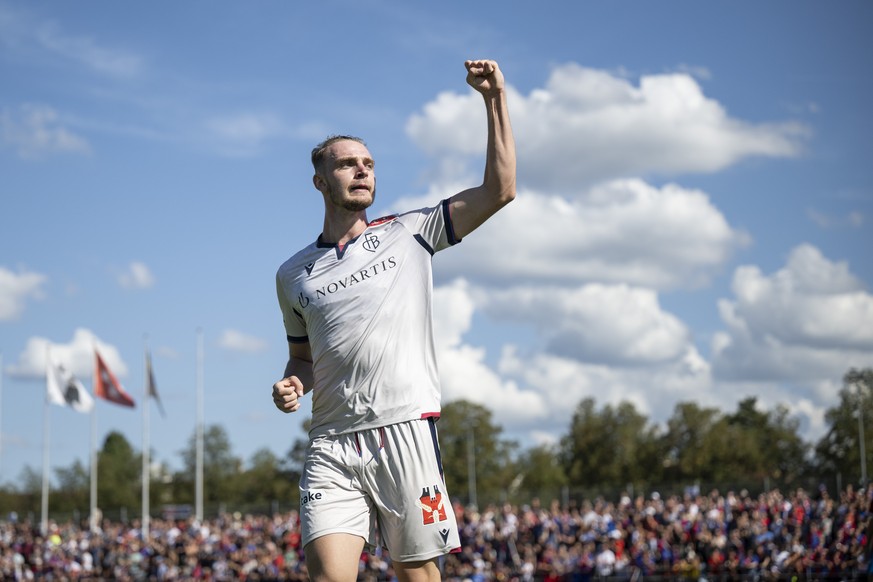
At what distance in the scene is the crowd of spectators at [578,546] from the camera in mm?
25125

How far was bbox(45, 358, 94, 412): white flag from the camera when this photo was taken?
5162 cm

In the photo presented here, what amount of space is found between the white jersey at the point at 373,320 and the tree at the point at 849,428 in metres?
37.7

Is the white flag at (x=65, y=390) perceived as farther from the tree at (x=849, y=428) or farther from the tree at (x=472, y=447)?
the tree at (x=472, y=447)

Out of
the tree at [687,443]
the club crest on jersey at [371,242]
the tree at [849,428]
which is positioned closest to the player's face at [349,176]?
the club crest on jersey at [371,242]

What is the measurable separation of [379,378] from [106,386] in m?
48.6

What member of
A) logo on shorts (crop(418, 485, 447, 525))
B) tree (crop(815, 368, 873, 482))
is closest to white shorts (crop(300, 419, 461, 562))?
logo on shorts (crop(418, 485, 447, 525))

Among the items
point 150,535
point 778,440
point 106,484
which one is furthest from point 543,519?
point 106,484

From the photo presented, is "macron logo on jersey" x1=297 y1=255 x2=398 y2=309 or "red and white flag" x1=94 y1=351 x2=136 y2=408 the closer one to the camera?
"macron logo on jersey" x1=297 y1=255 x2=398 y2=309

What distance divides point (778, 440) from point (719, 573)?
203 feet

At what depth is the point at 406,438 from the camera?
562 cm

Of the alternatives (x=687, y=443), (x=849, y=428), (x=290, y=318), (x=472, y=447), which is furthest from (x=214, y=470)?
(x=290, y=318)

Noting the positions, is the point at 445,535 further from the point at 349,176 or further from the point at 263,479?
the point at 263,479

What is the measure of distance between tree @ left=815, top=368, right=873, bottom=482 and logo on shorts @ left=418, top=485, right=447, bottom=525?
37.7 m

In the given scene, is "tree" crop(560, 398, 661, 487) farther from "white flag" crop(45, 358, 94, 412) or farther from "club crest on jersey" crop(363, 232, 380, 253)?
"club crest on jersey" crop(363, 232, 380, 253)
